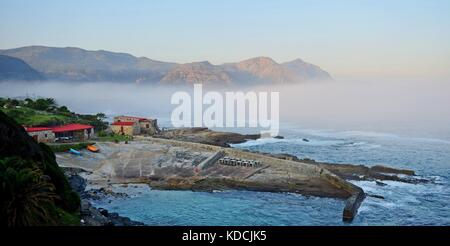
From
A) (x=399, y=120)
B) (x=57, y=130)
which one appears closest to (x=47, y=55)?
(x=57, y=130)

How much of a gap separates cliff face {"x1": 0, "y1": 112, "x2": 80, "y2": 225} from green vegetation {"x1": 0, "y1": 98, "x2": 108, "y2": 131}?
757 inches

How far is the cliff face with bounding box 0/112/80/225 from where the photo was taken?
5.12m

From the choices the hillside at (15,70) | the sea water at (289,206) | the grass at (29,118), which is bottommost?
the sea water at (289,206)

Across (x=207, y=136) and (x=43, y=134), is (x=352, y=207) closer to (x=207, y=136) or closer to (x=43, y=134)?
(x=43, y=134)

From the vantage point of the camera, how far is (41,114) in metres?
33.3

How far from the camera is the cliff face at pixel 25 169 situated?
512 centimetres

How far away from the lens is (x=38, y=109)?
122 feet

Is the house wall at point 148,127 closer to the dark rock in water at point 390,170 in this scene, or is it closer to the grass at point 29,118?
the grass at point 29,118

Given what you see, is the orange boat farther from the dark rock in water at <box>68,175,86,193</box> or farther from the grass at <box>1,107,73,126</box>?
the dark rock in water at <box>68,175,86,193</box>

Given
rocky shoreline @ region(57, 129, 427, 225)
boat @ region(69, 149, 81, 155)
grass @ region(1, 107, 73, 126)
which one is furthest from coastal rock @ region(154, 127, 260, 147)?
boat @ region(69, 149, 81, 155)

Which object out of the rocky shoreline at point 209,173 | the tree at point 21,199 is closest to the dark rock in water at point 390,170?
the rocky shoreline at point 209,173

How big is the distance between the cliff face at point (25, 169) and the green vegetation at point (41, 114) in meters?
19.2
